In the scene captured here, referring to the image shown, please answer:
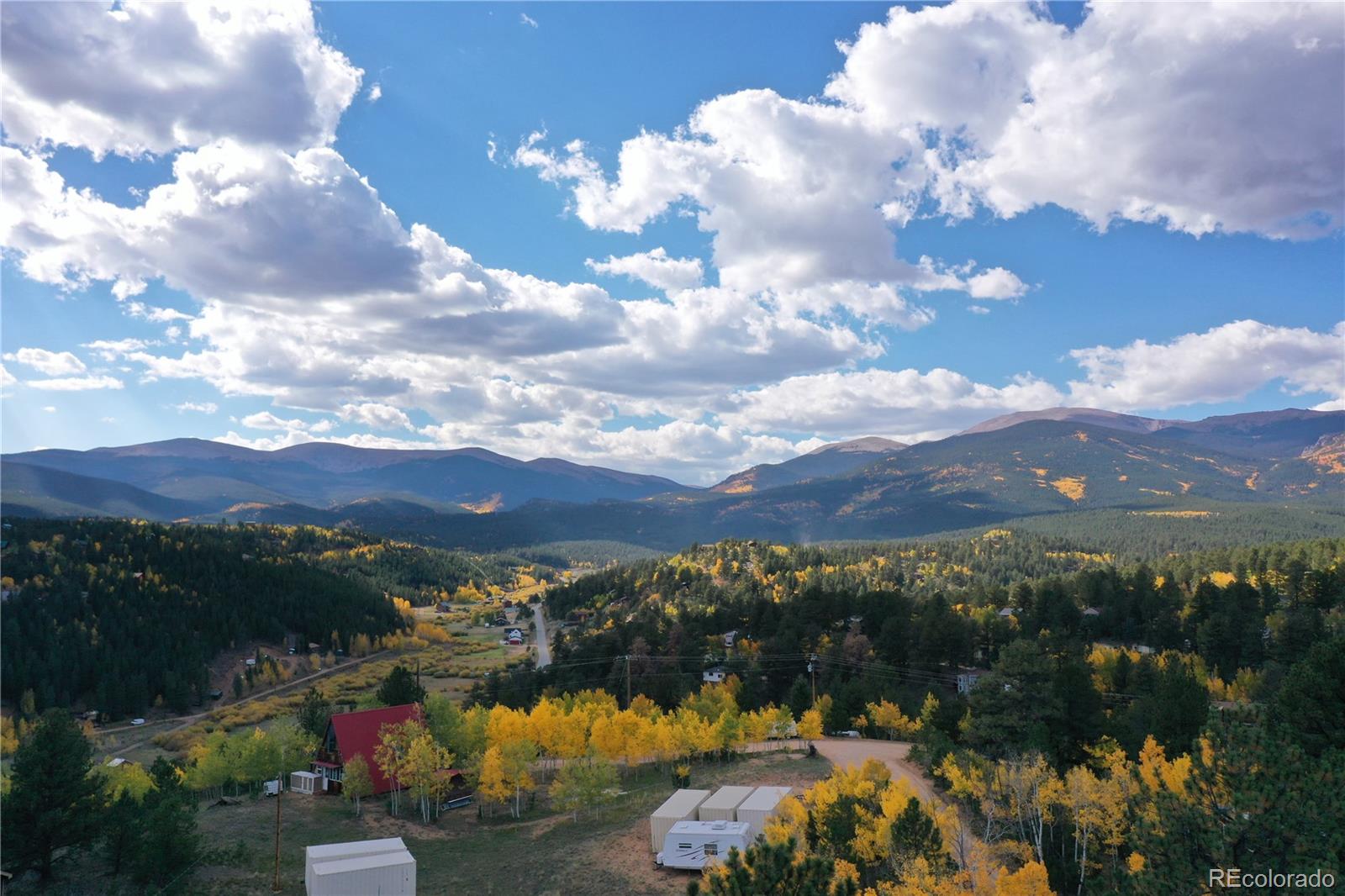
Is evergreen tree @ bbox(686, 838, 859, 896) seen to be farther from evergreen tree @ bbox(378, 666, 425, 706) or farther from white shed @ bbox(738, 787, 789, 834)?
evergreen tree @ bbox(378, 666, 425, 706)

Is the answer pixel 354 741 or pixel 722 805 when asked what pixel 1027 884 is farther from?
pixel 354 741

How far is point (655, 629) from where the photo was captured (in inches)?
4368

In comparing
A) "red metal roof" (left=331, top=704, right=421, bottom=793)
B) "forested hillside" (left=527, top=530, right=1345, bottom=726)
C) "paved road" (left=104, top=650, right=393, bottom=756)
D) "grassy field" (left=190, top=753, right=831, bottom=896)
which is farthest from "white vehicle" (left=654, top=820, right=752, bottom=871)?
"paved road" (left=104, top=650, right=393, bottom=756)

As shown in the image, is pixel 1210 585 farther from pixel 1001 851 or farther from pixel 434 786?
pixel 434 786

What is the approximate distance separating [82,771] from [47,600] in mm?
134547

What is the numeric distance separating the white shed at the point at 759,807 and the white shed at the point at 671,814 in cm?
303

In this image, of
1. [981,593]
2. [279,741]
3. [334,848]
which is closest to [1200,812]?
[334,848]

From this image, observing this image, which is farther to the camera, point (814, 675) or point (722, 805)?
point (814, 675)

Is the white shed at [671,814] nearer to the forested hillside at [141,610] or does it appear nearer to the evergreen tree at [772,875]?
the evergreen tree at [772,875]

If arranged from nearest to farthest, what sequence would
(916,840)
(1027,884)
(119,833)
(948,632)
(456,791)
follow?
(1027,884), (916,840), (119,833), (456,791), (948,632)

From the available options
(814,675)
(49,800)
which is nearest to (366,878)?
(49,800)

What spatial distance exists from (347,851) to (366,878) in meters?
3.39

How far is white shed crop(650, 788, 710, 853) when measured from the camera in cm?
4297

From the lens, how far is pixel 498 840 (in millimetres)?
48500
